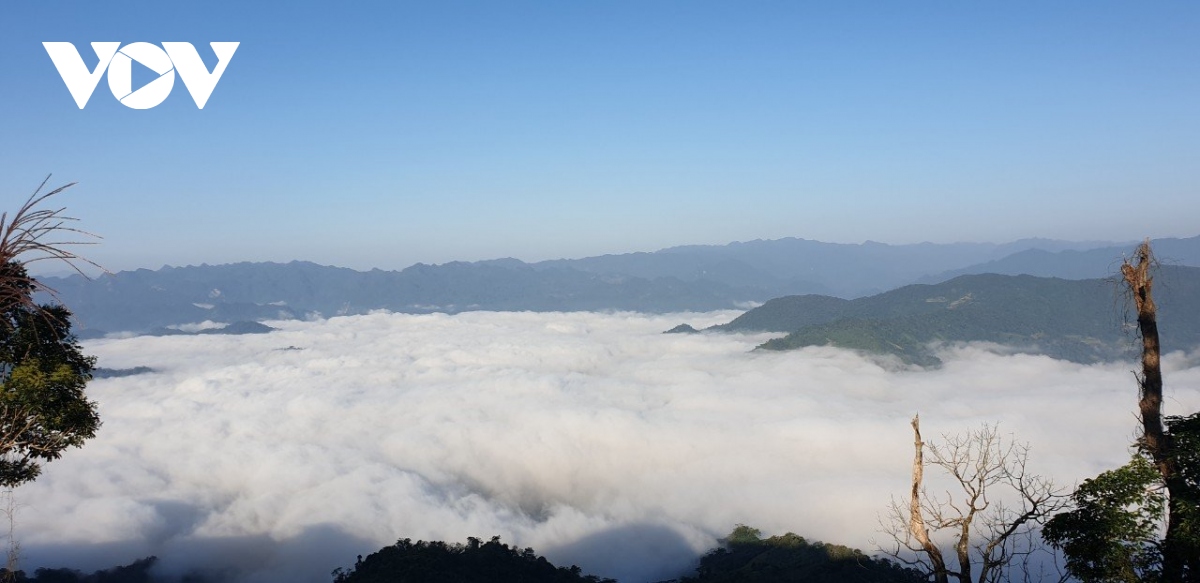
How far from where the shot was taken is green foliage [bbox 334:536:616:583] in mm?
53938

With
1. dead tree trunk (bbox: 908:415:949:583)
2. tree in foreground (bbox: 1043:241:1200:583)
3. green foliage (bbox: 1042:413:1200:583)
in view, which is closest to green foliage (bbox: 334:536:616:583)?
green foliage (bbox: 1042:413:1200:583)

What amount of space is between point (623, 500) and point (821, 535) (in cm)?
3787

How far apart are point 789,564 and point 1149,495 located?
191ft

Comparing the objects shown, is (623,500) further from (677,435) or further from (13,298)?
(13,298)

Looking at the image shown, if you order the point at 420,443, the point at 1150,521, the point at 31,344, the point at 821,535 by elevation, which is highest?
the point at 31,344

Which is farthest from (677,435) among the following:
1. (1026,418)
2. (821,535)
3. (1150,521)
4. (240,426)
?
(1150,521)

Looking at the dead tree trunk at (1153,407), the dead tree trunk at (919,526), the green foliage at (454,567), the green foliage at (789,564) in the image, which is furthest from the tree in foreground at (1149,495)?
the green foliage at (454,567)

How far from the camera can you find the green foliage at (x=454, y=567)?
177 ft

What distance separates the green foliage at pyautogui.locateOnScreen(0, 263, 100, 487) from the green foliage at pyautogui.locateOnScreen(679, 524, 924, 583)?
44729 millimetres

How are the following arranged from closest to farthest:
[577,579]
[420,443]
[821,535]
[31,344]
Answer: [31,344]
[577,579]
[821,535]
[420,443]

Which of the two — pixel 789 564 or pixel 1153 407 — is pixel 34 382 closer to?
pixel 1153 407

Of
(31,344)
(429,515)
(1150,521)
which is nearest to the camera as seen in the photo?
(1150,521)

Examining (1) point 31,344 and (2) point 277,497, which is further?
(2) point 277,497

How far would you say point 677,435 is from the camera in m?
137
